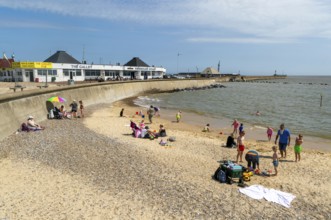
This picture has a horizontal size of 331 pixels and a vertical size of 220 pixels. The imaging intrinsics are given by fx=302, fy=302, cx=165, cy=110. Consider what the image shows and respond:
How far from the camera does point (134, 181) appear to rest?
433 inches

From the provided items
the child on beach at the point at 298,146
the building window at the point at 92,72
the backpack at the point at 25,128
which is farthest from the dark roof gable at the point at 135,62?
the child on beach at the point at 298,146

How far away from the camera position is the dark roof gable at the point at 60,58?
5292 cm

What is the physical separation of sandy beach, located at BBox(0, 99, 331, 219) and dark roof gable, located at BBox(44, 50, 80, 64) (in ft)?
126

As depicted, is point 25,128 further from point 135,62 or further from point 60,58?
point 135,62

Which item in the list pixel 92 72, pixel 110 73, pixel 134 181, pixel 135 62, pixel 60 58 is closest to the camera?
pixel 134 181

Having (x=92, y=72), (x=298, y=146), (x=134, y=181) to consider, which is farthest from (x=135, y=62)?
(x=134, y=181)

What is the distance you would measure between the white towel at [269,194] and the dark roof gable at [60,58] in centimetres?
4853

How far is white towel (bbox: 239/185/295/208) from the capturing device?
9938 mm

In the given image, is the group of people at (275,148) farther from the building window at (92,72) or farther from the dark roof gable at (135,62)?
the dark roof gable at (135,62)

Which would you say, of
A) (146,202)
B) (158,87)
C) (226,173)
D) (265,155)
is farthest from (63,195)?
(158,87)

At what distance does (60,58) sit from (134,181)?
47.3 metres

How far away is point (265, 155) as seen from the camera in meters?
15.8

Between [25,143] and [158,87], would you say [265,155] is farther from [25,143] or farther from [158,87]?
[158,87]

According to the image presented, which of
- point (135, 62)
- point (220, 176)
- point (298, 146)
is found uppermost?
point (135, 62)
